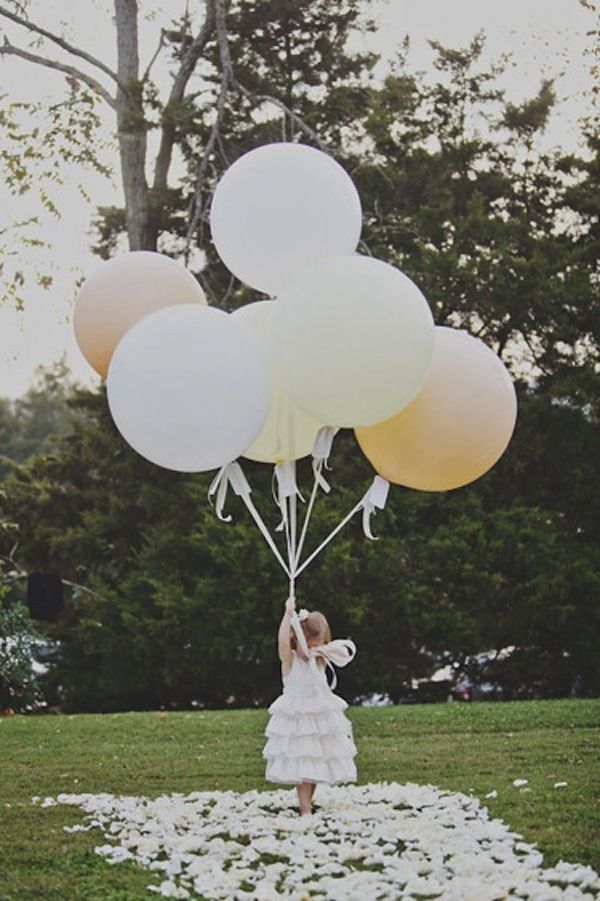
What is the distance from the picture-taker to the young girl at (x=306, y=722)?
5.98 m

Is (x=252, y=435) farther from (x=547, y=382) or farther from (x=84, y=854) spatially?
(x=547, y=382)

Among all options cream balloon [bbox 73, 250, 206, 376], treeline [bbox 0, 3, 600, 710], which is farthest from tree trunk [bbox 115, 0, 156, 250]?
cream balloon [bbox 73, 250, 206, 376]

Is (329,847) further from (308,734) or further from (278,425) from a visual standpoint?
(278,425)

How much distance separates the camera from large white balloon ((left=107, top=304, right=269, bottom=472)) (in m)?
5.07

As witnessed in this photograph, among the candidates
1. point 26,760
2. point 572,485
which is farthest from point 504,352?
point 26,760

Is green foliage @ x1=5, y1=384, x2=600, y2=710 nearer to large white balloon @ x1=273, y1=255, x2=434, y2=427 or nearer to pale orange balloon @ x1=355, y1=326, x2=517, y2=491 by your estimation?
pale orange balloon @ x1=355, y1=326, x2=517, y2=491

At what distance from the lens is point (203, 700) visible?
13.8 metres

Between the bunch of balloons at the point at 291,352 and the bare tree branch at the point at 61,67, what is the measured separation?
32.5 ft

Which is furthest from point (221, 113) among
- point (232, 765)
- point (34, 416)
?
point (34, 416)

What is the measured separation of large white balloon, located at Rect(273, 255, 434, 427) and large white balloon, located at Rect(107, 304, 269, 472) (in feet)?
0.66

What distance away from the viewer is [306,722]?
6.01m

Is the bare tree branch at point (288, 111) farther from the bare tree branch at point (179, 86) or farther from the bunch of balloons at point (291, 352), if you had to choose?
the bunch of balloons at point (291, 352)

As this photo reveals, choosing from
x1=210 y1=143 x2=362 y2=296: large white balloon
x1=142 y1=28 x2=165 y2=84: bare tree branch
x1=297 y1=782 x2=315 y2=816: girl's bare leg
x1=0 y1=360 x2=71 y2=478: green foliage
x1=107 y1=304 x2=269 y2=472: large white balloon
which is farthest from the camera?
x1=0 y1=360 x2=71 y2=478: green foliage

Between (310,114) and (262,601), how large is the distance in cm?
571
